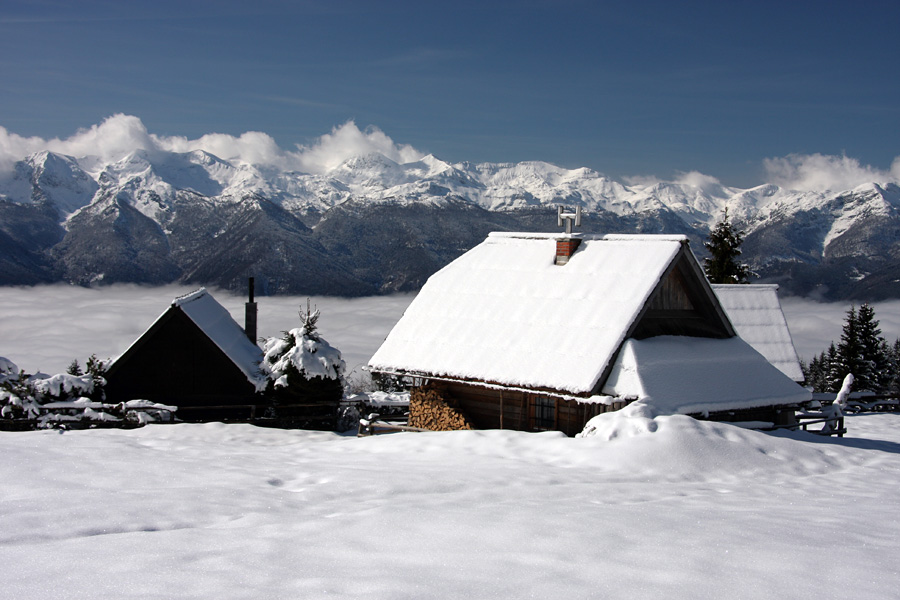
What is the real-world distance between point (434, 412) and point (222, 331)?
40.6ft

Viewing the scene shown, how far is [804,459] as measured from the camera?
13312 millimetres

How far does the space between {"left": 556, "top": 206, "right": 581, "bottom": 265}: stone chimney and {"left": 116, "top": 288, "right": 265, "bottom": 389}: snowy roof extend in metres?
11.1

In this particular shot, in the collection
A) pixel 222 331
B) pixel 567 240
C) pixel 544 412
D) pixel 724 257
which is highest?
pixel 724 257

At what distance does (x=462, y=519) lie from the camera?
774cm

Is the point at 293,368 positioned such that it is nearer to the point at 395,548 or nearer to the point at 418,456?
the point at 418,456

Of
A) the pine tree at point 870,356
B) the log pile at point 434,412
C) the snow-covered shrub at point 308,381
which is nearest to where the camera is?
the log pile at point 434,412

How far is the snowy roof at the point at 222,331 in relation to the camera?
2642 centimetres

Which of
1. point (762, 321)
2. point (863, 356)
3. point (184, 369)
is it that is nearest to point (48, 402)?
point (184, 369)

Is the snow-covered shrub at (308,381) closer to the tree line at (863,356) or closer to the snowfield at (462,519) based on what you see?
the snowfield at (462,519)

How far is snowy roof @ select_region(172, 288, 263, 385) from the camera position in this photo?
26422mm

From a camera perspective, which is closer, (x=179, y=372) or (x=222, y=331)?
(x=179, y=372)

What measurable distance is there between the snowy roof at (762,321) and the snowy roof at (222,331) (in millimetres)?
17198

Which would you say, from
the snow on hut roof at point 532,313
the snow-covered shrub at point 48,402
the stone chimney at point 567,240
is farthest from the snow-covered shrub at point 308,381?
the stone chimney at point 567,240

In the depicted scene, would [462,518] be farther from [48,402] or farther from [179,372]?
[179,372]
